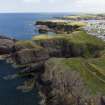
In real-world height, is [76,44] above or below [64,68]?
below

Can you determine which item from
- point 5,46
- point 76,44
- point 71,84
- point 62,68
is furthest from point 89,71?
point 5,46

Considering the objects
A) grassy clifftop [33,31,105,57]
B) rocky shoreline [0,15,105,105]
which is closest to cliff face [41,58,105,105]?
rocky shoreline [0,15,105,105]

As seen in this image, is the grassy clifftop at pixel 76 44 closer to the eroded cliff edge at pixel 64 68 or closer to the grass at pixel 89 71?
the eroded cliff edge at pixel 64 68

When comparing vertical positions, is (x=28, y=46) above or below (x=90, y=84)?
below

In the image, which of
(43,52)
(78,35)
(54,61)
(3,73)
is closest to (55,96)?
(54,61)

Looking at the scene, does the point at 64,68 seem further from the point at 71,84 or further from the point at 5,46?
the point at 5,46

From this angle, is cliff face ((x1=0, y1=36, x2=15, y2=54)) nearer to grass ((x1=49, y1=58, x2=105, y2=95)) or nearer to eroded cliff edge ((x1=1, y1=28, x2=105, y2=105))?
eroded cliff edge ((x1=1, y1=28, x2=105, y2=105))

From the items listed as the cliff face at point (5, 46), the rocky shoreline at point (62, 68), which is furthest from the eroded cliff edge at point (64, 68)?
the cliff face at point (5, 46)

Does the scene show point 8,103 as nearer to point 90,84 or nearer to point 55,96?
point 55,96

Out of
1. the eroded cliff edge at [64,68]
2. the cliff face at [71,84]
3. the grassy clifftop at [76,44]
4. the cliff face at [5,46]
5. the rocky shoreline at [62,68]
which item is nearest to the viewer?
the cliff face at [71,84]
